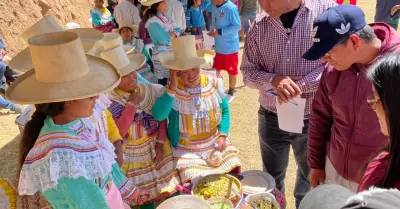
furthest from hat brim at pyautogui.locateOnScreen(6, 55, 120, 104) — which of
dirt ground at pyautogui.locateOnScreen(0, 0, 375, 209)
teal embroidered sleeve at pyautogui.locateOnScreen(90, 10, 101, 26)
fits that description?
teal embroidered sleeve at pyautogui.locateOnScreen(90, 10, 101, 26)

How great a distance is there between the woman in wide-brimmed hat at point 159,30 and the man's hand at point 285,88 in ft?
9.65

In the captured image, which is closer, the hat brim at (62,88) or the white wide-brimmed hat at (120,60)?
the hat brim at (62,88)

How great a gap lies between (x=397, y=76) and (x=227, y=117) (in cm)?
236

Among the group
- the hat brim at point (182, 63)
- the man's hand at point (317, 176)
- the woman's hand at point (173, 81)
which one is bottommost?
the man's hand at point (317, 176)

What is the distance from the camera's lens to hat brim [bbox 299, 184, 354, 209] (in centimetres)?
110

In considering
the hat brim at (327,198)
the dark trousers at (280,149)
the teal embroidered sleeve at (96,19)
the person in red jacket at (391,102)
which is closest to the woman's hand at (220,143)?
the dark trousers at (280,149)

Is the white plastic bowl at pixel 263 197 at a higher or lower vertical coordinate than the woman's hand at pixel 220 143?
lower

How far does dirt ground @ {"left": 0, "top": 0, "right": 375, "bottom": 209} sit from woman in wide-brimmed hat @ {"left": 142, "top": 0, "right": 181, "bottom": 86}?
1408 mm

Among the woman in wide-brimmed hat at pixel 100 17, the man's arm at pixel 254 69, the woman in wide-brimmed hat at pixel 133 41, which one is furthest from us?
the woman in wide-brimmed hat at pixel 100 17

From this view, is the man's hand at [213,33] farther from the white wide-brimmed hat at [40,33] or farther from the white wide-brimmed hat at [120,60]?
the white wide-brimmed hat at [120,60]

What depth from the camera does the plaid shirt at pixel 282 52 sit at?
114 inches

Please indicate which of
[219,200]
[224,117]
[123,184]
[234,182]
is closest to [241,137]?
[224,117]

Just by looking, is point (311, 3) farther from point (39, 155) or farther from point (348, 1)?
point (348, 1)

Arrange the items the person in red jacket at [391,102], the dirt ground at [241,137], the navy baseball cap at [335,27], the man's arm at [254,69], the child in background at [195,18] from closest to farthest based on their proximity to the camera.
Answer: the person in red jacket at [391,102], the navy baseball cap at [335,27], the man's arm at [254,69], the dirt ground at [241,137], the child in background at [195,18]
